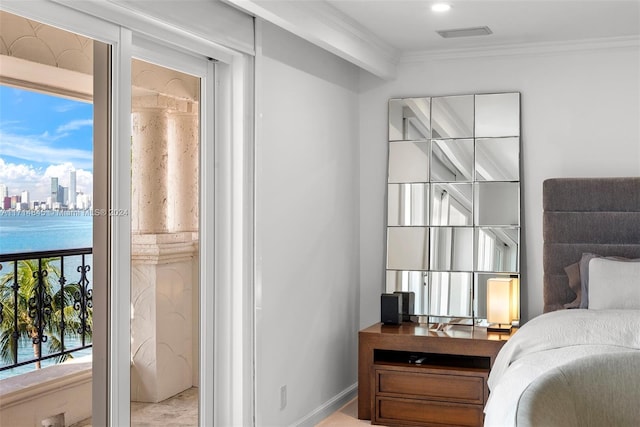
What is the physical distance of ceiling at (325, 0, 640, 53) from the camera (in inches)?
153

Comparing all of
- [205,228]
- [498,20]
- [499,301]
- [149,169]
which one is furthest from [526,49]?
[149,169]

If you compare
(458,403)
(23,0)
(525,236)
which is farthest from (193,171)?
(525,236)

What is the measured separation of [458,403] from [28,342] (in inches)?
103

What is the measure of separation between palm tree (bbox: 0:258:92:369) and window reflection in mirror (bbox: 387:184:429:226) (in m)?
2.68

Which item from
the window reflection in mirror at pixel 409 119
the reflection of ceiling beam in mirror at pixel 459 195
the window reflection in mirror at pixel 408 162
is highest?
the window reflection in mirror at pixel 409 119

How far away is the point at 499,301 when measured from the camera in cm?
459

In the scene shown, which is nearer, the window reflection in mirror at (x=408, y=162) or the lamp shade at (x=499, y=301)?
the lamp shade at (x=499, y=301)

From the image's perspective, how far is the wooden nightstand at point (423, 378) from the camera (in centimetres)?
431

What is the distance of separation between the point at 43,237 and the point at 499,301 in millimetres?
2909

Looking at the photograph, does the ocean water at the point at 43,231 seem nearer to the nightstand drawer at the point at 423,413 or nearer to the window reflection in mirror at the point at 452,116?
the nightstand drawer at the point at 423,413

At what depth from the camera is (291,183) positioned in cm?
420

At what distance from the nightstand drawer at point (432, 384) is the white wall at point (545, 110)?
2.57 feet

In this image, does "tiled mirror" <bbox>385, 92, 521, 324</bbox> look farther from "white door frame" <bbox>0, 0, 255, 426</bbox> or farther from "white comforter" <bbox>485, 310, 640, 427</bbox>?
"white door frame" <bbox>0, 0, 255, 426</bbox>

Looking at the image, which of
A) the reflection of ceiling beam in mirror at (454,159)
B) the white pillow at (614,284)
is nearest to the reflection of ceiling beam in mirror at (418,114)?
the reflection of ceiling beam in mirror at (454,159)
